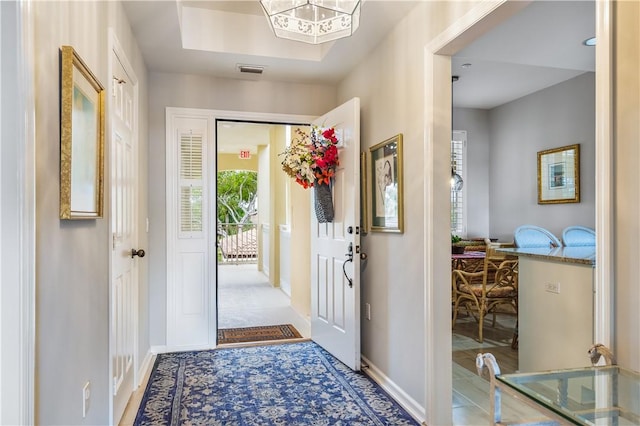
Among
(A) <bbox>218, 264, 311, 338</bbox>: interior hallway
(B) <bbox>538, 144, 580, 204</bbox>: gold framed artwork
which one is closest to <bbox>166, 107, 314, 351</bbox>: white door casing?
(A) <bbox>218, 264, 311, 338</bbox>: interior hallway

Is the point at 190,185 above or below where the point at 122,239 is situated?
above

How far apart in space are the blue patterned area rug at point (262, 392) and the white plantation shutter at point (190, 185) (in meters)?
1.11

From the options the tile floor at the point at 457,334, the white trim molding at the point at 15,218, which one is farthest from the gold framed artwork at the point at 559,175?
the white trim molding at the point at 15,218

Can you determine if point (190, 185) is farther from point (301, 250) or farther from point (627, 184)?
point (627, 184)

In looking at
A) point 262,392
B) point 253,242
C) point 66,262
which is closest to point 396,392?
point 262,392

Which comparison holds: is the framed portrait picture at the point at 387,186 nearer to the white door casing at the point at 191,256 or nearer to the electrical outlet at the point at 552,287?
the electrical outlet at the point at 552,287

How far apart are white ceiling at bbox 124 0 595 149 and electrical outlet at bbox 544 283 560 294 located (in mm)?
1837

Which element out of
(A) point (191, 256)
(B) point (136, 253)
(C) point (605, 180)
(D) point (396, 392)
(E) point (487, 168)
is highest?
(E) point (487, 168)

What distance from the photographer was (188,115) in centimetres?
382

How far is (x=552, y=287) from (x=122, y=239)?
279 centimetres

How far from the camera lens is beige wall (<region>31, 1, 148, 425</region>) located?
4.29 ft

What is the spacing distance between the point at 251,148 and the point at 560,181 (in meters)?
6.77

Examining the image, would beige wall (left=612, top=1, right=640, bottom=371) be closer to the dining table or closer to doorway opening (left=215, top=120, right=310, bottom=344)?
the dining table

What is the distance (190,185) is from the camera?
12.5 ft
